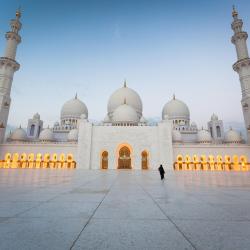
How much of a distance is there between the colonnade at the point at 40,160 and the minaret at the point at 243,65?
32.5 meters

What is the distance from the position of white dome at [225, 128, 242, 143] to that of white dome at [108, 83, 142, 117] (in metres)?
19.7

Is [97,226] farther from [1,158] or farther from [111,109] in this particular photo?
[111,109]

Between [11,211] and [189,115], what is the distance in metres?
49.5

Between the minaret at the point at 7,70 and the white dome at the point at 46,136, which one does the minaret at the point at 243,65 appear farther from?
the minaret at the point at 7,70

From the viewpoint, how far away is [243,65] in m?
34.8

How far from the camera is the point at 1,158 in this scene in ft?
113

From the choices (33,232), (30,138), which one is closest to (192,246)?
(33,232)

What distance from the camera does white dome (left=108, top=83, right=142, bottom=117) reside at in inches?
1759

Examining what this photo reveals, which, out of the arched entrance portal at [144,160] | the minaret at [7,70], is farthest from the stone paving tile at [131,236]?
the minaret at [7,70]

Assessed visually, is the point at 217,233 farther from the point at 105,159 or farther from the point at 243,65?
the point at 243,65

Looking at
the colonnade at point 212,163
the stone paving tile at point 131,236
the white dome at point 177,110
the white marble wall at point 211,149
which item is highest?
the white dome at point 177,110

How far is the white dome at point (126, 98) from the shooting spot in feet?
147

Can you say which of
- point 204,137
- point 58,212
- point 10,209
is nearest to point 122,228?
point 58,212

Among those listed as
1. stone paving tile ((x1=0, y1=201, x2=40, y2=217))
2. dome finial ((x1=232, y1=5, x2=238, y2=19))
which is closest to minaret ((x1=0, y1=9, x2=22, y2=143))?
stone paving tile ((x1=0, y1=201, x2=40, y2=217))
